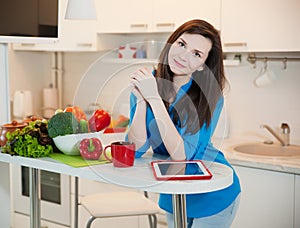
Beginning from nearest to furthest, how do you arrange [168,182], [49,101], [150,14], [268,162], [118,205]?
[168,182] → [118,205] → [268,162] → [150,14] → [49,101]

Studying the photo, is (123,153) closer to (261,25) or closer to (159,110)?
(159,110)

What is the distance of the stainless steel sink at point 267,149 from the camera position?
121 inches

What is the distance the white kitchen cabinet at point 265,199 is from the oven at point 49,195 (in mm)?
1224

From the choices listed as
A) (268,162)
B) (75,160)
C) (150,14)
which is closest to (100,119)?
(75,160)

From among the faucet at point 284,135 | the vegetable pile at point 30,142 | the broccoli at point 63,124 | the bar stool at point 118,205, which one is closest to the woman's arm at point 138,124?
the broccoli at point 63,124

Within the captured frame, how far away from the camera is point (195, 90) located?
5.56 ft

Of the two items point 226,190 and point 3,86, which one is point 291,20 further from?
point 3,86

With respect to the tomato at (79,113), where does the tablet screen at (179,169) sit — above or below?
below

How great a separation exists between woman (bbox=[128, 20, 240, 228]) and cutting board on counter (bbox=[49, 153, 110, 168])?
139 millimetres

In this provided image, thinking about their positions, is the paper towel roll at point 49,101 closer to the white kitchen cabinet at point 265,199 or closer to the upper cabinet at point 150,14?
the upper cabinet at point 150,14

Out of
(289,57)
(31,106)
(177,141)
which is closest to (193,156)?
(177,141)

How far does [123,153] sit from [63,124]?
0.31 metres

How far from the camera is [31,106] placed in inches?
155

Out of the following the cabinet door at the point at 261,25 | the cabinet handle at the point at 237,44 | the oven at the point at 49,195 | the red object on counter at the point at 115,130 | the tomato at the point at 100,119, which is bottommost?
the oven at the point at 49,195
